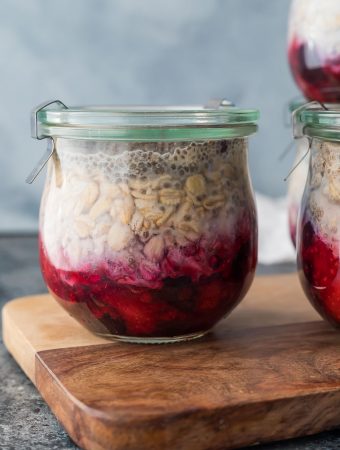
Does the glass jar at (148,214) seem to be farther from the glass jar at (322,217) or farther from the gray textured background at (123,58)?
the gray textured background at (123,58)

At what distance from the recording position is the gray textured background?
1603mm

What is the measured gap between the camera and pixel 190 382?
2.19 ft

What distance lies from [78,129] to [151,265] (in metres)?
0.13

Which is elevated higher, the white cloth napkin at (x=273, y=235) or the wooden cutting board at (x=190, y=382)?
the wooden cutting board at (x=190, y=382)

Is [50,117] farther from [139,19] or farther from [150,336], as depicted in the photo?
[139,19]

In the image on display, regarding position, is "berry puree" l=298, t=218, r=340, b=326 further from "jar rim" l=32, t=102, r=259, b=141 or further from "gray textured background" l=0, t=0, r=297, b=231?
"gray textured background" l=0, t=0, r=297, b=231

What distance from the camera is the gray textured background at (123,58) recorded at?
1603mm

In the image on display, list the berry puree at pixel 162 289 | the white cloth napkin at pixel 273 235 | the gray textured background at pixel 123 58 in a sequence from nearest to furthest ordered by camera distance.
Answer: the berry puree at pixel 162 289 → the white cloth napkin at pixel 273 235 → the gray textured background at pixel 123 58

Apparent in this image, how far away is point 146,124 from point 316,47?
28cm

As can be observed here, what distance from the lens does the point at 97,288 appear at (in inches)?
28.6

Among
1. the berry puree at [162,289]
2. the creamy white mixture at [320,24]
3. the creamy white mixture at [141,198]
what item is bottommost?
the berry puree at [162,289]

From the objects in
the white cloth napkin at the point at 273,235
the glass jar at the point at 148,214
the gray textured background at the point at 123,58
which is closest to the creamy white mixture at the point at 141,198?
the glass jar at the point at 148,214

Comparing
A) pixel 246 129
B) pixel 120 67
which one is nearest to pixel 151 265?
pixel 246 129

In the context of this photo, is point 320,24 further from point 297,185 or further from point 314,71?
point 297,185
